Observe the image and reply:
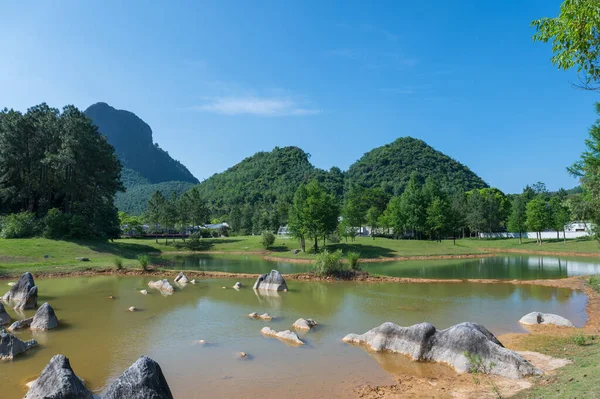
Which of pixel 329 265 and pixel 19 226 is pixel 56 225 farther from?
pixel 329 265

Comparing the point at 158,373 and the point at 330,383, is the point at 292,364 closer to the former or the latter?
the point at 330,383

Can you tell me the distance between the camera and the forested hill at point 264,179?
146 metres

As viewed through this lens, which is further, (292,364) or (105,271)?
(105,271)

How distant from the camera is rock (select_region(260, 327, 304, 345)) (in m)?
15.9

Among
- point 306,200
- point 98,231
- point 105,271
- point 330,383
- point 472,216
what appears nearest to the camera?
point 330,383

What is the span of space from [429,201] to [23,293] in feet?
237

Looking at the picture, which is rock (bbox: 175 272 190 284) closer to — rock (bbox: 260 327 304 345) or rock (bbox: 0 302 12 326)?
rock (bbox: 0 302 12 326)

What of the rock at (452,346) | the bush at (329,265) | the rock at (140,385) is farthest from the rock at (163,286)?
the rock at (140,385)

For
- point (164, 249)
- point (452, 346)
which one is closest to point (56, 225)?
point (164, 249)

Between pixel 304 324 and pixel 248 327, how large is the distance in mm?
2665

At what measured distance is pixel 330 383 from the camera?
1173 cm

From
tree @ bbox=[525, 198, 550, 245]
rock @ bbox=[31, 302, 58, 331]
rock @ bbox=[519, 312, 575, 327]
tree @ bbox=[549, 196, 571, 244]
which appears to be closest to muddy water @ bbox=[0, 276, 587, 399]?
rock @ bbox=[31, 302, 58, 331]

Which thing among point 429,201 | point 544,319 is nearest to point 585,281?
point 544,319

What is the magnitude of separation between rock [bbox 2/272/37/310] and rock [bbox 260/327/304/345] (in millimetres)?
14846
